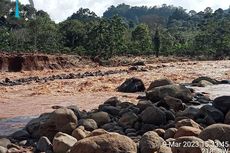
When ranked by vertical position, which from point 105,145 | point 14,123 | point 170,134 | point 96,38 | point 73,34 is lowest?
point 14,123

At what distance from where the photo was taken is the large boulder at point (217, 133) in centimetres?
675

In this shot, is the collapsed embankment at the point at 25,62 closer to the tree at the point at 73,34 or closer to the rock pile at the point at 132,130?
the tree at the point at 73,34

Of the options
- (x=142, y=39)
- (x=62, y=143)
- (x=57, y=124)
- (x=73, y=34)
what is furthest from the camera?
(x=142, y=39)

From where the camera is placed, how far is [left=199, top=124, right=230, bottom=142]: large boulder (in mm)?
6750

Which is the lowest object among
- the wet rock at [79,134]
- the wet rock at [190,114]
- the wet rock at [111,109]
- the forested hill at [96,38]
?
the wet rock at [79,134]

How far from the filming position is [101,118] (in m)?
9.68

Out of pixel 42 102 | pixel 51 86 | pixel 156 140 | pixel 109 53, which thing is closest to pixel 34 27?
pixel 109 53

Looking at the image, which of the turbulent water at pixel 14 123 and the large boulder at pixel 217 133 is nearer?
the large boulder at pixel 217 133

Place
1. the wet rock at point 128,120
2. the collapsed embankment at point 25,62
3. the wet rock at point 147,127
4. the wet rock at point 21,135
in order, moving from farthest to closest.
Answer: the collapsed embankment at point 25,62 < the wet rock at point 128,120 < the wet rock at point 21,135 < the wet rock at point 147,127

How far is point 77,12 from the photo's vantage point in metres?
70.5

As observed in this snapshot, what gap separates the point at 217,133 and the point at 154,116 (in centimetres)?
262

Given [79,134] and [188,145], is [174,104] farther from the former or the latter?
[188,145]

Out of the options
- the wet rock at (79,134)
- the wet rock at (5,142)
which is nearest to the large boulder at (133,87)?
the wet rock at (5,142)

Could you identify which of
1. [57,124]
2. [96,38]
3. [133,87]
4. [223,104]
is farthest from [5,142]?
[96,38]
